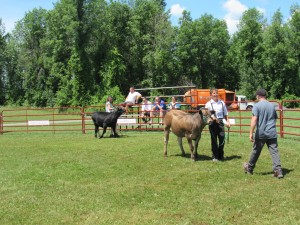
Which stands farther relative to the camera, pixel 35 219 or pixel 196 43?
pixel 196 43

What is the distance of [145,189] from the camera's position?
7250mm

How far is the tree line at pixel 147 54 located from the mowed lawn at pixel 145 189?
3739 cm

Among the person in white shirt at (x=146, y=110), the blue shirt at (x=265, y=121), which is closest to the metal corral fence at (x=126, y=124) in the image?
the person in white shirt at (x=146, y=110)

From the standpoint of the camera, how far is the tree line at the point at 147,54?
4984 centimetres

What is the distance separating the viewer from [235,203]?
20.3 ft

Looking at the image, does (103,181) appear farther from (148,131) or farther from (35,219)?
(148,131)

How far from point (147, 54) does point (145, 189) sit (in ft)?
153

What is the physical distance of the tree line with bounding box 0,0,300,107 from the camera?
164 ft

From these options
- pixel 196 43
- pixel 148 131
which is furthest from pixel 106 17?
pixel 148 131

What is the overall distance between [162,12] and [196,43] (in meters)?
7.30

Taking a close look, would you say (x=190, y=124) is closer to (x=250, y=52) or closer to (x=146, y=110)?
(x=146, y=110)

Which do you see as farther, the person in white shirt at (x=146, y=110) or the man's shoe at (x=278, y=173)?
the person in white shirt at (x=146, y=110)

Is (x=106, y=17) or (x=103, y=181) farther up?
(x=106, y=17)

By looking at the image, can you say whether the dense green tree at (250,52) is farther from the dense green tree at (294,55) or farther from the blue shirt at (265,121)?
the blue shirt at (265,121)
